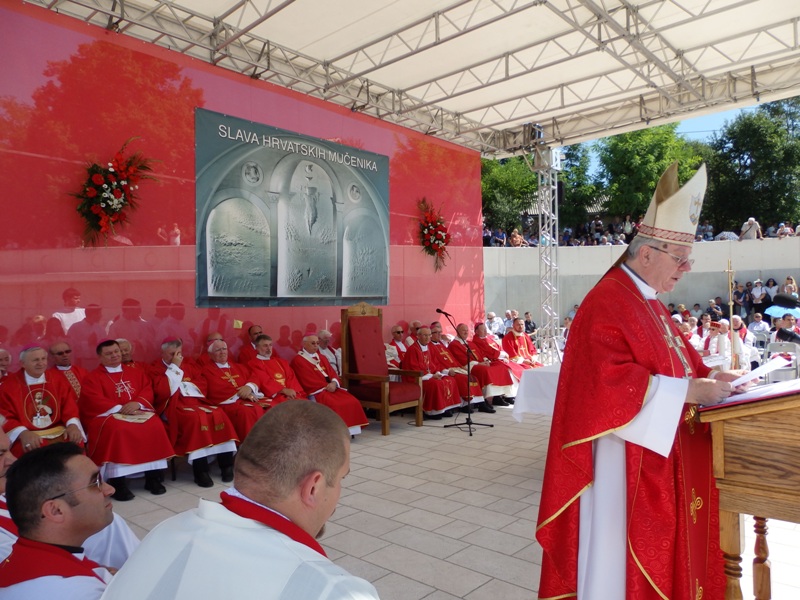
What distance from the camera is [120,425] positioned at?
4.64 metres

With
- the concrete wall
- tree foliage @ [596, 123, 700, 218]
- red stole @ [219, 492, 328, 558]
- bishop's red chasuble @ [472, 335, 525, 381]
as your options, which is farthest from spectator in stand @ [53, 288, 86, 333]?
tree foliage @ [596, 123, 700, 218]

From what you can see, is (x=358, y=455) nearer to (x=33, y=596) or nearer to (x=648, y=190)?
(x=33, y=596)

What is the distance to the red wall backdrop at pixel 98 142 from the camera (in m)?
5.02

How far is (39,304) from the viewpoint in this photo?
202 inches

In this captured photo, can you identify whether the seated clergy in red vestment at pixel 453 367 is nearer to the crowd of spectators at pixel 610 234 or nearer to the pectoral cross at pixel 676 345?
the pectoral cross at pixel 676 345

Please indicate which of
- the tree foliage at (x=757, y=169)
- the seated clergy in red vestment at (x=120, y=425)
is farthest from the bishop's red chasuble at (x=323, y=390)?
the tree foliage at (x=757, y=169)

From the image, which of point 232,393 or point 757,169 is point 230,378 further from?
point 757,169

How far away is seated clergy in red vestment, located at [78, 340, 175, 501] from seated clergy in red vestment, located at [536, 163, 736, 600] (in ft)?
11.5

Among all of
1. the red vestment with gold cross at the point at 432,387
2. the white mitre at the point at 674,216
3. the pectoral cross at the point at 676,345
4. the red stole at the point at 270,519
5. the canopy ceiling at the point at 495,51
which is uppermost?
the canopy ceiling at the point at 495,51

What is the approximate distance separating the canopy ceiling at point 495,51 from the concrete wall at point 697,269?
733 centimetres

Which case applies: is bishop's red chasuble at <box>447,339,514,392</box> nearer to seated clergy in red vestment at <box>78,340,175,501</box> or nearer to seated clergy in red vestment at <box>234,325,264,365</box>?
seated clergy in red vestment at <box>234,325,264,365</box>

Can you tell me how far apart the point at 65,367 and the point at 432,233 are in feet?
17.9

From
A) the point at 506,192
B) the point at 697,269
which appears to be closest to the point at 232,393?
the point at 697,269

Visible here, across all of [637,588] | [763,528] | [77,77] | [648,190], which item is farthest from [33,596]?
[648,190]
